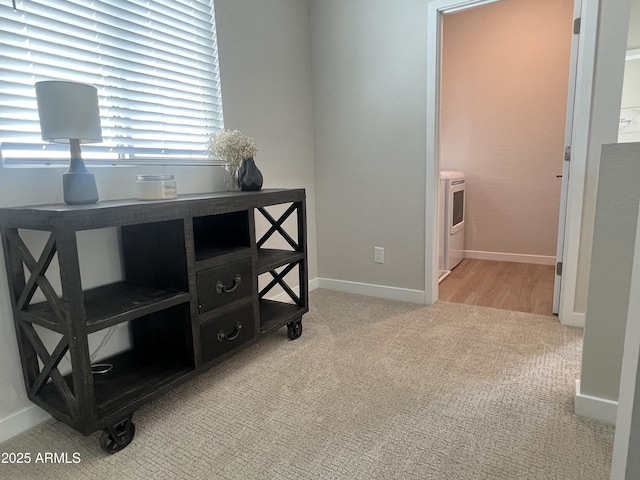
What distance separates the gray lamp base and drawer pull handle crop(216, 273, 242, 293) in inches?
23.5

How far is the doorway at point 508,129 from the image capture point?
3.53 meters

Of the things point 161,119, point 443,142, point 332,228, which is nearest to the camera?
point 161,119

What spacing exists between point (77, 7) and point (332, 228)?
208cm

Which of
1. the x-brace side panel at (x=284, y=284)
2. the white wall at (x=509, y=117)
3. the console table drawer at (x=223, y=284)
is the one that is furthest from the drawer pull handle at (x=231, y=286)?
the white wall at (x=509, y=117)

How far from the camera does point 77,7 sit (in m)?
1.58

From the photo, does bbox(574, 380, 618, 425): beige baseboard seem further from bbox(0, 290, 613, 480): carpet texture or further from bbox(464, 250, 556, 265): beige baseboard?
bbox(464, 250, 556, 265): beige baseboard

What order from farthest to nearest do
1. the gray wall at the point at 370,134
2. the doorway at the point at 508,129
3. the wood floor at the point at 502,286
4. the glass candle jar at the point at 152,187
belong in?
the doorway at the point at 508,129 < the wood floor at the point at 502,286 < the gray wall at the point at 370,134 < the glass candle jar at the point at 152,187

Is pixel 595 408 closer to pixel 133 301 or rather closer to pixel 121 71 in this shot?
pixel 133 301

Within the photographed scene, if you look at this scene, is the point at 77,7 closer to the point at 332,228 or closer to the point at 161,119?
the point at 161,119

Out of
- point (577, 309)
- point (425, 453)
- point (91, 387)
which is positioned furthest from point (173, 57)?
point (577, 309)

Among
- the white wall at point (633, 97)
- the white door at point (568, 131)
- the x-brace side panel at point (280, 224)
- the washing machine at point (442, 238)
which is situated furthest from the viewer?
the washing machine at point (442, 238)

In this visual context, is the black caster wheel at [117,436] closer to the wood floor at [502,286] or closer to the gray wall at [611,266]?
the gray wall at [611,266]

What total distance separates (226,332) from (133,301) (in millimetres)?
440

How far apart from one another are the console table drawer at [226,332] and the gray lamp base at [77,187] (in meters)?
0.67
